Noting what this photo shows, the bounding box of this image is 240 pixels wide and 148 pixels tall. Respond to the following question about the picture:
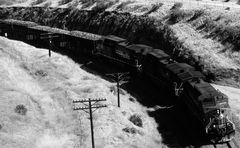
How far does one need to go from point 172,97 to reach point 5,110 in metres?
17.7

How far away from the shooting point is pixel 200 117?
91.1ft

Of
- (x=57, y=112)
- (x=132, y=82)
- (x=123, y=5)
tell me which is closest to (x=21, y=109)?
(x=57, y=112)

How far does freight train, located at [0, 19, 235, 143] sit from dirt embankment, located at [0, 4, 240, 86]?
712 cm

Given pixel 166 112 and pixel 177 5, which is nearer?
pixel 166 112

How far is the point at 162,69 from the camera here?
36.2 metres

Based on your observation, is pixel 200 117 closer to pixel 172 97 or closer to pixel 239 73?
pixel 172 97

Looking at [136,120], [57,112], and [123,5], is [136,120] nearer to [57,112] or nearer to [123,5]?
[57,112]

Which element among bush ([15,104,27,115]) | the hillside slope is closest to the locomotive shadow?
the hillside slope

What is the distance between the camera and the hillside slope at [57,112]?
28266 millimetres

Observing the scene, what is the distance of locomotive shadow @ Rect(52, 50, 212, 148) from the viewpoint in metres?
29.3

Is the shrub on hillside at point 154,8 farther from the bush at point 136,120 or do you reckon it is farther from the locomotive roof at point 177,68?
the bush at point 136,120

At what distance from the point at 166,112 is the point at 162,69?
4961mm

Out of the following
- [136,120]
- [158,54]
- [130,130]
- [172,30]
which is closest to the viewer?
[130,130]

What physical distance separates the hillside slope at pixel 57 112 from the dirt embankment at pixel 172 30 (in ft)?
40.7
